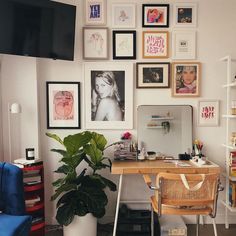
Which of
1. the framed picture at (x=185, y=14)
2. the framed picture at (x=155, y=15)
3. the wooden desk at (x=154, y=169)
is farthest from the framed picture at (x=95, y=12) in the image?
the wooden desk at (x=154, y=169)

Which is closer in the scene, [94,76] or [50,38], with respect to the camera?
[50,38]

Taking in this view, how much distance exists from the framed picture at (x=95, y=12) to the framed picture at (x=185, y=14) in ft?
2.59

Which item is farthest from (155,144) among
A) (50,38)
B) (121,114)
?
(50,38)

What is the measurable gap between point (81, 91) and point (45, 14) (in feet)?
2.81

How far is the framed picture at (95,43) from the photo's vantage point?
279cm

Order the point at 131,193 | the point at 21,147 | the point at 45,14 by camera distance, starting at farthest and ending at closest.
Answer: the point at 131,193, the point at 21,147, the point at 45,14

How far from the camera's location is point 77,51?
282 centimetres

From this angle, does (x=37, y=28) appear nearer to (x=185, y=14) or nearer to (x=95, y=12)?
(x=95, y=12)

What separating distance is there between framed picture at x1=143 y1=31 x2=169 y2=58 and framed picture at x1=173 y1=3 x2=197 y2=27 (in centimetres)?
20

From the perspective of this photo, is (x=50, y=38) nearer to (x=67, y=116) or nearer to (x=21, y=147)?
(x=67, y=116)

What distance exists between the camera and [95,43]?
9.18ft

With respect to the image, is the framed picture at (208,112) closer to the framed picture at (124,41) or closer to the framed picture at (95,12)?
the framed picture at (124,41)

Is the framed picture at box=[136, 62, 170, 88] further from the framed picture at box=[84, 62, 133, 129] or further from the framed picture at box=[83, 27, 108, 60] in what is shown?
the framed picture at box=[83, 27, 108, 60]

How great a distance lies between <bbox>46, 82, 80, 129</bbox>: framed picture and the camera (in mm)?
2834
